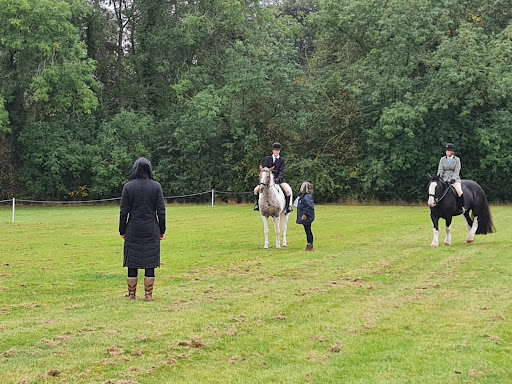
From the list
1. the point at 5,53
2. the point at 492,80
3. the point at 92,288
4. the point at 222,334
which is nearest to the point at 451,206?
the point at 92,288

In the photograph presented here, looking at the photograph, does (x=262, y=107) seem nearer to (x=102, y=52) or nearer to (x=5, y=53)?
(x=102, y=52)

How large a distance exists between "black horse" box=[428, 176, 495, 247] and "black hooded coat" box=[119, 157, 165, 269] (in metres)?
9.63

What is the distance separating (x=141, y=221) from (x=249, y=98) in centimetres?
3524

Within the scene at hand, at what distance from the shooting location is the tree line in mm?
40844

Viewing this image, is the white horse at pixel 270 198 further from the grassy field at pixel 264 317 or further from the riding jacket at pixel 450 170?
the riding jacket at pixel 450 170

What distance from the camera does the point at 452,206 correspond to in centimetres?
1766

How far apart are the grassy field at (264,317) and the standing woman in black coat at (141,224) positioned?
0.56 meters

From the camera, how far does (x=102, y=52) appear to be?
5025cm

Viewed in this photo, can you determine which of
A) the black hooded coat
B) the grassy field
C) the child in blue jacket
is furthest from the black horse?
the black hooded coat

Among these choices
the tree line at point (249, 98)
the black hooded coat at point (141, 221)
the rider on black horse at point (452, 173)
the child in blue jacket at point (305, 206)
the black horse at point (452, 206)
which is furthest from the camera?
the tree line at point (249, 98)

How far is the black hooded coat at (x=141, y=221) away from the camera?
973 centimetres

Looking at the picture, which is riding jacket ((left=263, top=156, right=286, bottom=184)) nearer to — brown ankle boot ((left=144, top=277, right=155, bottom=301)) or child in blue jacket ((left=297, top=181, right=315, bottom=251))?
child in blue jacket ((left=297, top=181, right=315, bottom=251))

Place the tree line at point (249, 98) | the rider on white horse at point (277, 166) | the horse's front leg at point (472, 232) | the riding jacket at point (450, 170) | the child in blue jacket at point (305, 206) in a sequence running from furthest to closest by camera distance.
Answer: the tree line at point (249, 98) < the horse's front leg at point (472, 232) < the riding jacket at point (450, 170) < the rider on white horse at point (277, 166) < the child in blue jacket at point (305, 206)

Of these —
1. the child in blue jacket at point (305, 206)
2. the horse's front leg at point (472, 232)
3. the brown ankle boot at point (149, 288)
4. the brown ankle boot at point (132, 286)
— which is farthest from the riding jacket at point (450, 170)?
the brown ankle boot at point (132, 286)
